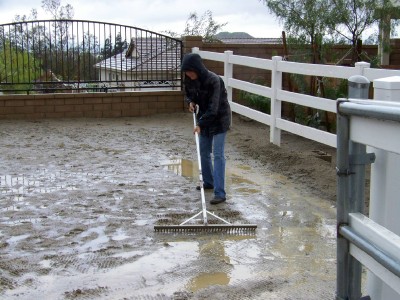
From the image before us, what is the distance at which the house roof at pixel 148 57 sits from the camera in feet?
49.4

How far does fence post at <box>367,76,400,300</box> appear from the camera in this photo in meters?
2.38

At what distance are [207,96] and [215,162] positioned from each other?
762 mm

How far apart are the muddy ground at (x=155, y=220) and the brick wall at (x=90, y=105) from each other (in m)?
2.73

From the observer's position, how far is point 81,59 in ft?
48.5

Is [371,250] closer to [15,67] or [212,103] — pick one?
[212,103]

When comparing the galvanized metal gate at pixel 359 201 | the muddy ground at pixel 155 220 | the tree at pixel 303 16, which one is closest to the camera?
the galvanized metal gate at pixel 359 201

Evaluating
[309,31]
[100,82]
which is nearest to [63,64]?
[100,82]

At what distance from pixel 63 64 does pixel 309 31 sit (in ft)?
19.1

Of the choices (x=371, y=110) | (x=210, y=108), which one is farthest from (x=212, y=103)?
(x=371, y=110)

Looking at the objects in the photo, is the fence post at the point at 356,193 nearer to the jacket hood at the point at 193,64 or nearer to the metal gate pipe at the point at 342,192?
the metal gate pipe at the point at 342,192

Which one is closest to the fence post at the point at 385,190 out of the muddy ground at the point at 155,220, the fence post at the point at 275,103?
the muddy ground at the point at 155,220

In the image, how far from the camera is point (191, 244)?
566 centimetres

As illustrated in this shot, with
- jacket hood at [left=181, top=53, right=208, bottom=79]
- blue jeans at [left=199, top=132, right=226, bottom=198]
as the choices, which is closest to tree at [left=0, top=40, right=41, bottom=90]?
blue jeans at [left=199, top=132, right=226, bottom=198]

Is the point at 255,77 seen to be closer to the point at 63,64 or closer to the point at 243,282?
the point at 63,64
